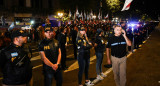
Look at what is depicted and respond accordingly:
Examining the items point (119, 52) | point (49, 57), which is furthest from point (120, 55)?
point (49, 57)

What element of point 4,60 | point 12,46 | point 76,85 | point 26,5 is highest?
point 26,5

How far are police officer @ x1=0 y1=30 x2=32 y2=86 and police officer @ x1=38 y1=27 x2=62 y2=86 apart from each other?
600 millimetres

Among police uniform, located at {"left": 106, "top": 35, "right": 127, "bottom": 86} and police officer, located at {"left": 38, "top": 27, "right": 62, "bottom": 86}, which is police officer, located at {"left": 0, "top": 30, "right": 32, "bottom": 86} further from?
police uniform, located at {"left": 106, "top": 35, "right": 127, "bottom": 86}

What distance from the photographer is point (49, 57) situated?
386 centimetres

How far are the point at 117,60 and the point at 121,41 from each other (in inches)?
20.9

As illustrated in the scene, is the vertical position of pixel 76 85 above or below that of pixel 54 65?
below

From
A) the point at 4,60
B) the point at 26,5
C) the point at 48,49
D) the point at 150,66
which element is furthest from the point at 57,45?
the point at 26,5

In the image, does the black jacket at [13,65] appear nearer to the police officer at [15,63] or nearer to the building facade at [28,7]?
the police officer at [15,63]

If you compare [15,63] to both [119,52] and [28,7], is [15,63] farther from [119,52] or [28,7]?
[28,7]

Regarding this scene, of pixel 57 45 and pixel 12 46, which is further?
pixel 57 45

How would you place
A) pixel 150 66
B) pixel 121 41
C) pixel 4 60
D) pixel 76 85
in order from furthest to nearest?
pixel 150 66 → pixel 76 85 → pixel 121 41 → pixel 4 60

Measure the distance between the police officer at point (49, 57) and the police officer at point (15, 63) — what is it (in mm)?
600

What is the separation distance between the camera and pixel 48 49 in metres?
3.82

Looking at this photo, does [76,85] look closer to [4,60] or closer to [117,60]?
[117,60]
